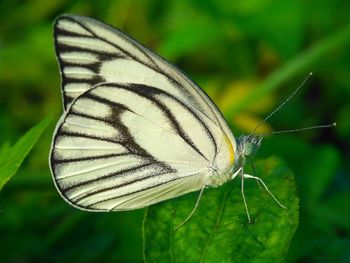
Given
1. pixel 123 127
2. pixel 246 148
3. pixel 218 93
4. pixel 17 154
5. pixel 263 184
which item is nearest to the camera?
pixel 17 154

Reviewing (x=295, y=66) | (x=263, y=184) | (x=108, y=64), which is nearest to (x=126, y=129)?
(x=108, y=64)

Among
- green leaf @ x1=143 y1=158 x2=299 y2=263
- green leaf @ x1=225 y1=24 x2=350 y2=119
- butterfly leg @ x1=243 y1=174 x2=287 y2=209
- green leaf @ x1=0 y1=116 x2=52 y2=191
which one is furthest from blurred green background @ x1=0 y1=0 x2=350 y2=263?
green leaf @ x1=0 y1=116 x2=52 y2=191

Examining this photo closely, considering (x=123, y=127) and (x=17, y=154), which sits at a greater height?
(x=17, y=154)

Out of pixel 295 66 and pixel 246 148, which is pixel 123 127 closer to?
pixel 246 148

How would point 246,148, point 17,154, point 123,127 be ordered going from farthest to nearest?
point 123,127 < point 246,148 < point 17,154

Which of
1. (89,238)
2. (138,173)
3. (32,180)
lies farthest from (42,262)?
(138,173)

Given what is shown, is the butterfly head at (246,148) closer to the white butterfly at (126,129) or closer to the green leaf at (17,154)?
the white butterfly at (126,129)

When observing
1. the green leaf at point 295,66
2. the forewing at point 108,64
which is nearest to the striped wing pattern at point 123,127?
the forewing at point 108,64
